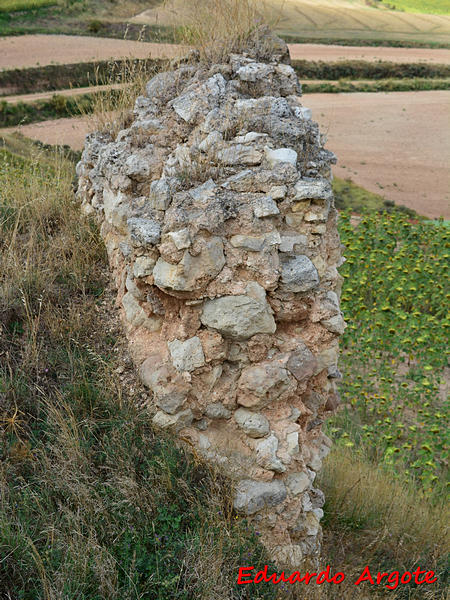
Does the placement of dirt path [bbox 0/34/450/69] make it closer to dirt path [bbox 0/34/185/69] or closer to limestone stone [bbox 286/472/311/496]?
dirt path [bbox 0/34/185/69]

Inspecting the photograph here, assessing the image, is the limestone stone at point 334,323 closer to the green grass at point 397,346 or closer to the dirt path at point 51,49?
the green grass at point 397,346

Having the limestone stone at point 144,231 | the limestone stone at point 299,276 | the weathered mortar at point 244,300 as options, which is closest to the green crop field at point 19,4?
the weathered mortar at point 244,300

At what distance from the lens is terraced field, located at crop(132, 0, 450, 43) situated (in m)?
30.3

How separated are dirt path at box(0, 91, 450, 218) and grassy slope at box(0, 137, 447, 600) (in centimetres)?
785

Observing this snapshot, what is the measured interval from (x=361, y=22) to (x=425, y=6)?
4.36 metres

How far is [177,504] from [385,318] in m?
5.32

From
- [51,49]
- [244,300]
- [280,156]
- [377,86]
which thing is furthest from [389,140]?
[244,300]

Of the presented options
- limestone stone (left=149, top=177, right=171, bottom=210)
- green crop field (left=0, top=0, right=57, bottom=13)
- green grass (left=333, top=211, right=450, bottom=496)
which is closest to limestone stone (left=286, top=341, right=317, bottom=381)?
limestone stone (left=149, top=177, right=171, bottom=210)

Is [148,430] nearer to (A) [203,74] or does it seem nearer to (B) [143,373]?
(B) [143,373]

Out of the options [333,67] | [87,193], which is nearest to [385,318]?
[87,193]

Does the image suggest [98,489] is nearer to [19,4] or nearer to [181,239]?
[181,239]

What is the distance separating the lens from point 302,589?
9.07 feet

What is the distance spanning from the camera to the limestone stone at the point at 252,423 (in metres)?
2.94

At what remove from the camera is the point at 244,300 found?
2879 millimetres
